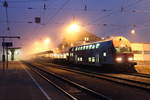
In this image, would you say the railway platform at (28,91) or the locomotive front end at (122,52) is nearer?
the railway platform at (28,91)

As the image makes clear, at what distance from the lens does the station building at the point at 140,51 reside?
47.0m

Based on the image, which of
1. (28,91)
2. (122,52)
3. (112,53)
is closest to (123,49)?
(122,52)

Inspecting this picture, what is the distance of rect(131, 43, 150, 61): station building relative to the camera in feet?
154

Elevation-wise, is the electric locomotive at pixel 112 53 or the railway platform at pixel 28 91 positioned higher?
the electric locomotive at pixel 112 53

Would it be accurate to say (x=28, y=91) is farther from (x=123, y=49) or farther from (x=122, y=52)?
(x=123, y=49)

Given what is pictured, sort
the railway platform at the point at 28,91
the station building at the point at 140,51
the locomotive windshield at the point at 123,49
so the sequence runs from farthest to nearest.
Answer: the station building at the point at 140,51, the locomotive windshield at the point at 123,49, the railway platform at the point at 28,91

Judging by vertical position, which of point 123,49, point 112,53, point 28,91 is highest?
point 123,49

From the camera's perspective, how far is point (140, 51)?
47.4 metres

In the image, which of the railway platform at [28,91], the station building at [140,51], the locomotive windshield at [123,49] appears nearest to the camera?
the railway platform at [28,91]

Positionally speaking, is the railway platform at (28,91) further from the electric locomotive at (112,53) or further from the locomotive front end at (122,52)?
the locomotive front end at (122,52)

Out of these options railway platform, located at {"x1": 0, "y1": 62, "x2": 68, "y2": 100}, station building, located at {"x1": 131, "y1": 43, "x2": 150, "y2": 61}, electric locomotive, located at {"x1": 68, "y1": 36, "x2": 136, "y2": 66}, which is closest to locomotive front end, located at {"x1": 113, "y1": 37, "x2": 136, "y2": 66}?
electric locomotive, located at {"x1": 68, "y1": 36, "x2": 136, "y2": 66}

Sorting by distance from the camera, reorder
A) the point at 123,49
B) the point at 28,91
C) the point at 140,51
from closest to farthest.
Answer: the point at 28,91
the point at 123,49
the point at 140,51

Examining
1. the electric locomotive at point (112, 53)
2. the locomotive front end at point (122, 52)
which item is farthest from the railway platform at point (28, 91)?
the locomotive front end at point (122, 52)

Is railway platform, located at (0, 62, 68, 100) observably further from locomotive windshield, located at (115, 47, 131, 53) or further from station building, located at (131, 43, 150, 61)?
station building, located at (131, 43, 150, 61)
